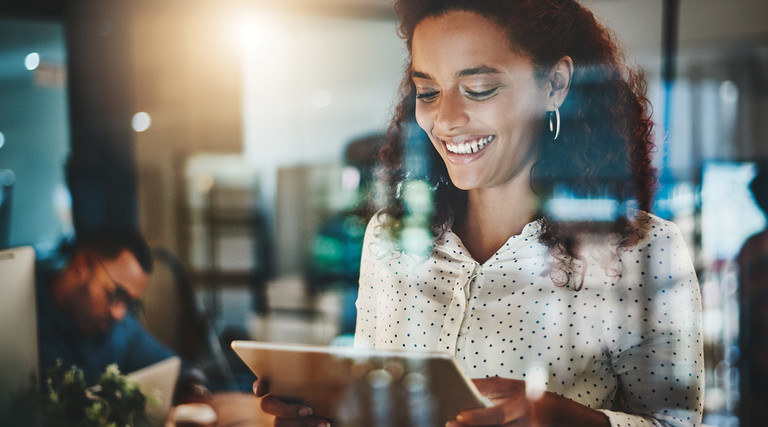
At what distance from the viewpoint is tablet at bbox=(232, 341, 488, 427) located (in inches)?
53.0

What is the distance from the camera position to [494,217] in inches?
55.9

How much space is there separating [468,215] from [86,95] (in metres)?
1.36

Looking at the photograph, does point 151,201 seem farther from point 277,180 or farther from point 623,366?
point 623,366

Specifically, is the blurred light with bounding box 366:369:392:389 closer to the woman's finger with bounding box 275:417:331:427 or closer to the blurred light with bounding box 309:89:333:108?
the woman's finger with bounding box 275:417:331:427

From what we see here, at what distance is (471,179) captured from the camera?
1438mm

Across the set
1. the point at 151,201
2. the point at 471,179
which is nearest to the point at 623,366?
the point at 471,179

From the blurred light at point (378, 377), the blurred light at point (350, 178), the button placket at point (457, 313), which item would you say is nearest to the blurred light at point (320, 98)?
the blurred light at point (350, 178)

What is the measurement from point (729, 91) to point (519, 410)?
0.91 metres

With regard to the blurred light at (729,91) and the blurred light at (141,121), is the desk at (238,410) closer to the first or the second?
the blurred light at (141,121)

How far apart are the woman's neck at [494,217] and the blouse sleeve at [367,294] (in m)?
0.25

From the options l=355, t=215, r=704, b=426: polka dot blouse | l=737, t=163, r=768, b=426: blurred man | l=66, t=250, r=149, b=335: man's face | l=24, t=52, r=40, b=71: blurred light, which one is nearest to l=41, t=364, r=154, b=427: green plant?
l=66, t=250, r=149, b=335: man's face

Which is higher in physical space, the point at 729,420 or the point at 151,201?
the point at 151,201

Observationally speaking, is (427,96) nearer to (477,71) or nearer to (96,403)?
(477,71)

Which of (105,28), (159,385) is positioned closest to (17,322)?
(159,385)
